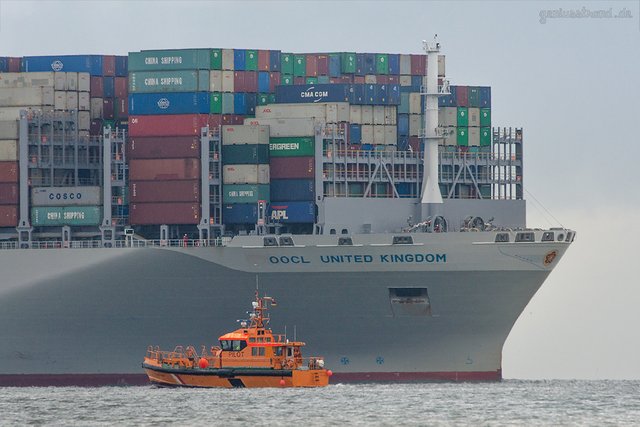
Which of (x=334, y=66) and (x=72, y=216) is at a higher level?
(x=334, y=66)

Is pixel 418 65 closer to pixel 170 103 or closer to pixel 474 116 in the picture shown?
pixel 474 116

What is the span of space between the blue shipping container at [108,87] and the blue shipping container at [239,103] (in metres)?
7.80

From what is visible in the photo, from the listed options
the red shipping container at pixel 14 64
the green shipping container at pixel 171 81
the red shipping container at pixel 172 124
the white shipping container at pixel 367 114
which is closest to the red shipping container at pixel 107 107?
the green shipping container at pixel 171 81

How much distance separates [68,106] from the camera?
344 ft

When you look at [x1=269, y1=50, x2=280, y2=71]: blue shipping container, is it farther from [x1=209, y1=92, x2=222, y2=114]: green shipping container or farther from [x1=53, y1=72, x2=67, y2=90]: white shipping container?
[x1=53, y1=72, x2=67, y2=90]: white shipping container

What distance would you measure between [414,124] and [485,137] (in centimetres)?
404

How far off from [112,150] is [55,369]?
11958 millimetres

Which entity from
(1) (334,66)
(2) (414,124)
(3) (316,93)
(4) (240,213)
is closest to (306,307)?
(4) (240,213)

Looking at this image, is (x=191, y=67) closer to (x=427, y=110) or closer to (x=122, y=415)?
(x=427, y=110)

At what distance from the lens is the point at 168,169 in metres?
100

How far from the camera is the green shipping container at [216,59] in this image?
101562 mm

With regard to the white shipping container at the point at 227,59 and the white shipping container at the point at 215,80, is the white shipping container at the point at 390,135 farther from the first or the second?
the white shipping container at the point at 215,80

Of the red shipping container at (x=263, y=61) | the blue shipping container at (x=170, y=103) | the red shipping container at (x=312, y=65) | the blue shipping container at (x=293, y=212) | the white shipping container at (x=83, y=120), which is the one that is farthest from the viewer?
the white shipping container at (x=83, y=120)

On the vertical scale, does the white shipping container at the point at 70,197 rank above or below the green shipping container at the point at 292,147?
below
